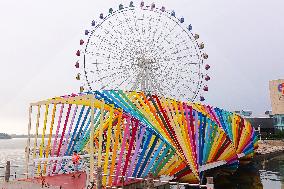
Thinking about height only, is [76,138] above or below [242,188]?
above

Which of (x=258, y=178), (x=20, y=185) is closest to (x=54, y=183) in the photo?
(x=20, y=185)

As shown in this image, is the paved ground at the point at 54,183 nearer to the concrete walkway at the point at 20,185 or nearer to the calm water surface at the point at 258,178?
the concrete walkway at the point at 20,185

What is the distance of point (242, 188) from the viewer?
85.8ft

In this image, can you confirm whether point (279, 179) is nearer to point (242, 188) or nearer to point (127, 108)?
point (242, 188)

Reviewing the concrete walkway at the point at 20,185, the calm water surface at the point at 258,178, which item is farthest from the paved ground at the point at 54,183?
the calm water surface at the point at 258,178

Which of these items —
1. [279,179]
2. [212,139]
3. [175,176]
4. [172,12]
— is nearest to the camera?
[175,176]

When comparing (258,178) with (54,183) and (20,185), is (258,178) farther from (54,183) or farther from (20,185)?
(20,185)

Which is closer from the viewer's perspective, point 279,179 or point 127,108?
point 127,108

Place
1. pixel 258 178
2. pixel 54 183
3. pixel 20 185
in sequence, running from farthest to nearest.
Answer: pixel 258 178, pixel 54 183, pixel 20 185

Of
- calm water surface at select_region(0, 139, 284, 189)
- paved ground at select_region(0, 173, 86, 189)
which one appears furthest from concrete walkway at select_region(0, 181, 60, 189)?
calm water surface at select_region(0, 139, 284, 189)

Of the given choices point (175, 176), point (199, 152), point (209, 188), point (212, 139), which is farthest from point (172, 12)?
point (209, 188)

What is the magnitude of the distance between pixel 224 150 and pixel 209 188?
13389 mm

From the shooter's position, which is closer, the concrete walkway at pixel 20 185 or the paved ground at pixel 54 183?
the concrete walkway at pixel 20 185

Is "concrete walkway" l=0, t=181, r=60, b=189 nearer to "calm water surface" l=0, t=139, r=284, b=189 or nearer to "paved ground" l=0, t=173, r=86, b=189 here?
"paved ground" l=0, t=173, r=86, b=189
